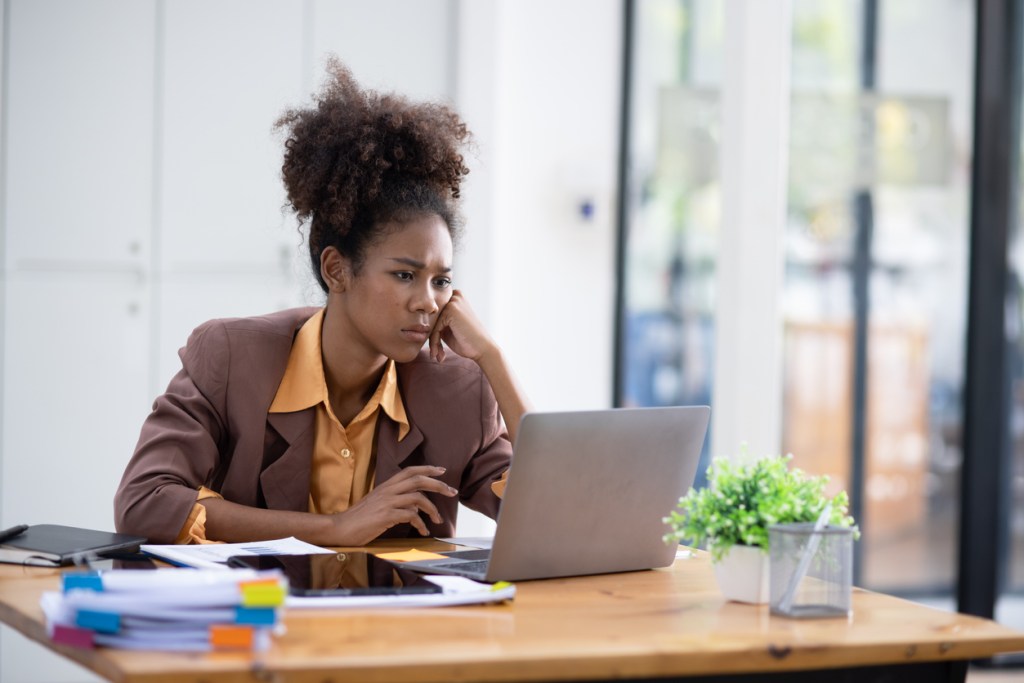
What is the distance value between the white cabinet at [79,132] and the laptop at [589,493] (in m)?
2.56

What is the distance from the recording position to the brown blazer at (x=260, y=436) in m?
1.94

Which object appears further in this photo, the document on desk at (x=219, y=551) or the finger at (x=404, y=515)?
the finger at (x=404, y=515)

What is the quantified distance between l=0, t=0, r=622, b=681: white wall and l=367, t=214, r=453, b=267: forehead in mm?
1920

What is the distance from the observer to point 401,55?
423 centimetres

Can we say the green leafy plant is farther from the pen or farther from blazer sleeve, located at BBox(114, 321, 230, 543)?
the pen

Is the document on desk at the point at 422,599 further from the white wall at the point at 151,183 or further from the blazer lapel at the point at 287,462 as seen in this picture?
the white wall at the point at 151,183

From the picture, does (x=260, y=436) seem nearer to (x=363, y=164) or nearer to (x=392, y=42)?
(x=363, y=164)

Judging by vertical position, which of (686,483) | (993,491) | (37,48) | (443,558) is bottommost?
(993,491)

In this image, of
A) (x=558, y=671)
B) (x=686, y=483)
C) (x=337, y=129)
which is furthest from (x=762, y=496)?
(x=337, y=129)

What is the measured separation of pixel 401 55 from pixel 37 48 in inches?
44.9

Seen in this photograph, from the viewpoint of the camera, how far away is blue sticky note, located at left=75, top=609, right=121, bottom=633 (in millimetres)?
1196

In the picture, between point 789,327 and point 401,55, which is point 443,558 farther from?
point 789,327

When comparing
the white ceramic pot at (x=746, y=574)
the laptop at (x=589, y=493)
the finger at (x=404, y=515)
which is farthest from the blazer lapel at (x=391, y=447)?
the white ceramic pot at (x=746, y=574)

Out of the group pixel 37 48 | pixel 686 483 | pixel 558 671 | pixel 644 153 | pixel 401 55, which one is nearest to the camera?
pixel 558 671
